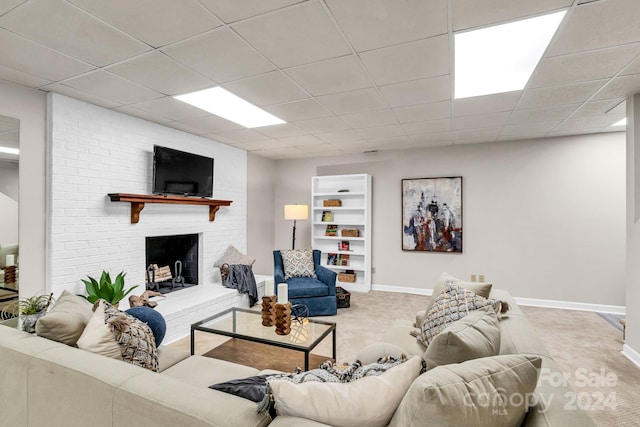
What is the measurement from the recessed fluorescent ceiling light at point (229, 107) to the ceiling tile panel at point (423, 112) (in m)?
1.40

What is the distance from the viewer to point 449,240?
16.5 feet

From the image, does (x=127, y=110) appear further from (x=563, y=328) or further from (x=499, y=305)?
(x=563, y=328)

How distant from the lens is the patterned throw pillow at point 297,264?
14.6 ft

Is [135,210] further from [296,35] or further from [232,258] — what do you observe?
[296,35]

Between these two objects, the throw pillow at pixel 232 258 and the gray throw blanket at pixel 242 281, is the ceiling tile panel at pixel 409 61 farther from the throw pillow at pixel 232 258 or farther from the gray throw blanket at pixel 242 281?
the throw pillow at pixel 232 258

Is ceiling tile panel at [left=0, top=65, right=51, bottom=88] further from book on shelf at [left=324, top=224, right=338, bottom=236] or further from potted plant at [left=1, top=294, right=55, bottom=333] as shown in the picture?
book on shelf at [left=324, top=224, right=338, bottom=236]

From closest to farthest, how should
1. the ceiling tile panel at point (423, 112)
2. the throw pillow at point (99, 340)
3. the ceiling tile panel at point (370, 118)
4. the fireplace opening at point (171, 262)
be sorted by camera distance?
the throw pillow at point (99, 340) → the ceiling tile panel at point (423, 112) → the ceiling tile panel at point (370, 118) → the fireplace opening at point (171, 262)

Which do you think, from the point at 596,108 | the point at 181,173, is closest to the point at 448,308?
the point at 596,108

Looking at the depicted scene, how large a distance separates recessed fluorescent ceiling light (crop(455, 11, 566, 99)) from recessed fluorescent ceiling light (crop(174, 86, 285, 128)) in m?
1.97

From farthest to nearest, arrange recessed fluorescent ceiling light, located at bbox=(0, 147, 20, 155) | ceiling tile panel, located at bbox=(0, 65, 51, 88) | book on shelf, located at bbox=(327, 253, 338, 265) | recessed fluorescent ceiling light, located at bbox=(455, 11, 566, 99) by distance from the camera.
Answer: book on shelf, located at bbox=(327, 253, 338, 265) < recessed fluorescent ceiling light, located at bbox=(0, 147, 20, 155) < ceiling tile panel, located at bbox=(0, 65, 51, 88) < recessed fluorescent ceiling light, located at bbox=(455, 11, 566, 99)

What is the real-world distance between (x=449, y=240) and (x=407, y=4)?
405 centimetres

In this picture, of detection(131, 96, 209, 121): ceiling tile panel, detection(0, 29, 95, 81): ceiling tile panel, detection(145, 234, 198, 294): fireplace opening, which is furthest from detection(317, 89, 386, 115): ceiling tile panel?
detection(145, 234, 198, 294): fireplace opening

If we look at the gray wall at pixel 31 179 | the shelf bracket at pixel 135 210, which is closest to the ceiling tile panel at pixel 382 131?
the shelf bracket at pixel 135 210

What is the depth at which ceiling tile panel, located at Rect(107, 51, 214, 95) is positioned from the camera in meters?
2.27
